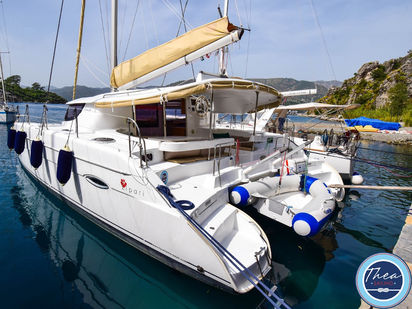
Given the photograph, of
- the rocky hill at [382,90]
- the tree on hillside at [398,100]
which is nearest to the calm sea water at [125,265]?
the tree on hillside at [398,100]

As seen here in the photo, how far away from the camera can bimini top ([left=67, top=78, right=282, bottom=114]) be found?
4.53m

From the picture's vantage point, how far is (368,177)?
11586 millimetres

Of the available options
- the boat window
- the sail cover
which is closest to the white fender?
the sail cover

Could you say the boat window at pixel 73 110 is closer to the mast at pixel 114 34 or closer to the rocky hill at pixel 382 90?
the mast at pixel 114 34

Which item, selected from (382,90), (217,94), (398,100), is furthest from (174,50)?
(382,90)

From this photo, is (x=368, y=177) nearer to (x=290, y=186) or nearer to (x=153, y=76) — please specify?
(x=290, y=186)

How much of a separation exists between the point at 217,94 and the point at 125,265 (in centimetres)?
445

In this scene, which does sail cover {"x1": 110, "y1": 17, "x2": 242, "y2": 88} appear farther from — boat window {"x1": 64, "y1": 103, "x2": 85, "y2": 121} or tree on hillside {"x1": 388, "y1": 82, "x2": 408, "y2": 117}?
tree on hillside {"x1": 388, "y1": 82, "x2": 408, "y2": 117}

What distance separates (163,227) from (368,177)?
11.8 m

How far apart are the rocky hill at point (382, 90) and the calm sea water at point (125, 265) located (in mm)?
37005

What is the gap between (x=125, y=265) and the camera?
4.42 metres

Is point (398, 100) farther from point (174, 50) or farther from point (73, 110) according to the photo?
point (73, 110)

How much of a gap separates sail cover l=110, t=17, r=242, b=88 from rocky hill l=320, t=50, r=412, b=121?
38691mm

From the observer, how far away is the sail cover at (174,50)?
4.99 m
